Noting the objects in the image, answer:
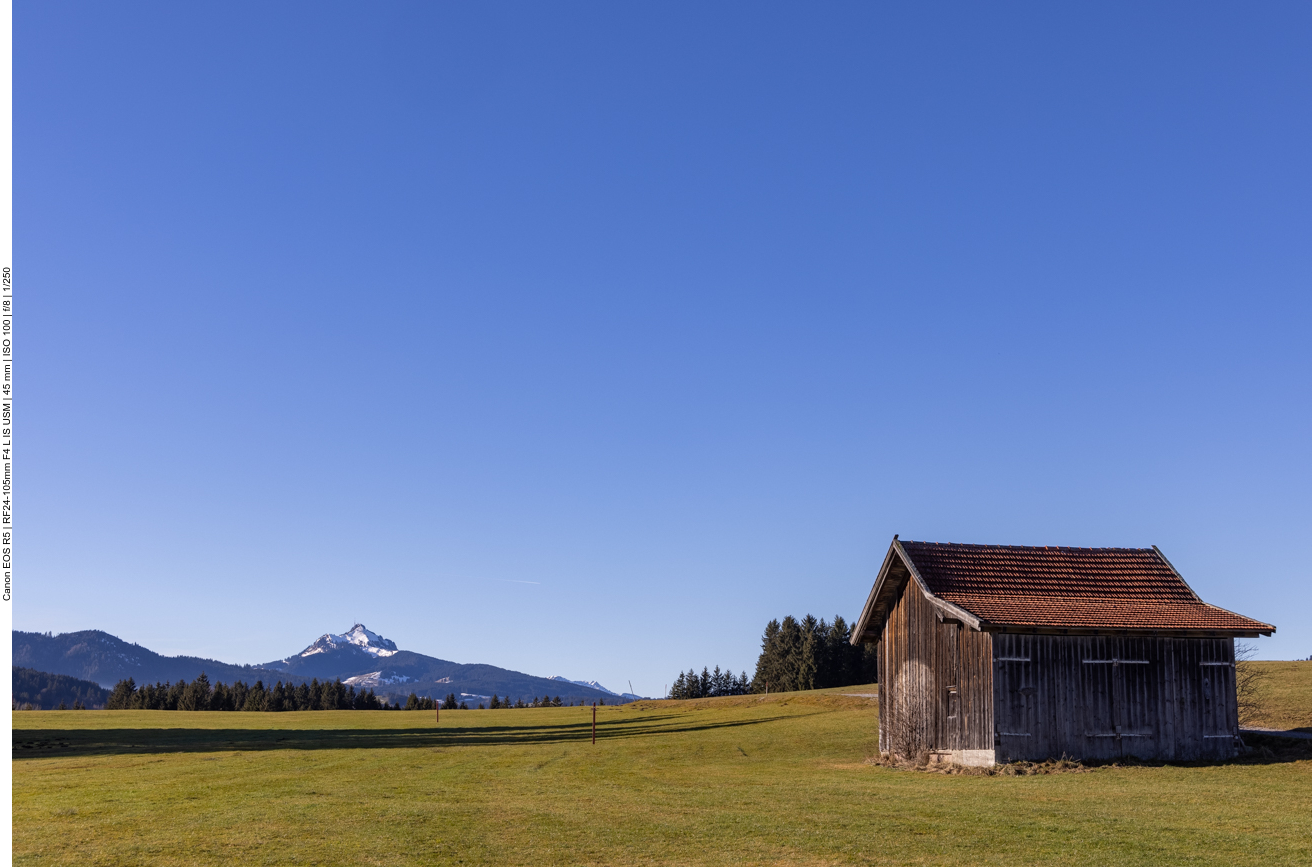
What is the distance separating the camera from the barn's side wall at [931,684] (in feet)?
109

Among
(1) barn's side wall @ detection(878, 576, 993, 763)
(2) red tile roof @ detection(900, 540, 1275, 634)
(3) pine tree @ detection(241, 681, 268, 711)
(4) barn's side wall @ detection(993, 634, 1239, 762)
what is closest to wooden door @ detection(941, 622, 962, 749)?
(1) barn's side wall @ detection(878, 576, 993, 763)

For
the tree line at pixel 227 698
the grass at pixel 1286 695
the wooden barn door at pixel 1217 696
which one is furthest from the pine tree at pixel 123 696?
the wooden barn door at pixel 1217 696

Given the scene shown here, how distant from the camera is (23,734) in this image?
2322 inches

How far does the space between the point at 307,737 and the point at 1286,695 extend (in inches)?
2120

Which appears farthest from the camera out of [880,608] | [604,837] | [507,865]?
[880,608]

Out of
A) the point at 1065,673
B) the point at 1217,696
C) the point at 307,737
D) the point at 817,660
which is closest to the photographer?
the point at 1065,673

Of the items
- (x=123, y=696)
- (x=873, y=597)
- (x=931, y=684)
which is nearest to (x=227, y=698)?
(x=123, y=696)

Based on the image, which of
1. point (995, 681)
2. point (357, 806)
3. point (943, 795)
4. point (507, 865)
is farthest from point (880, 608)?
point (507, 865)

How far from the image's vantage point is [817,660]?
126188 millimetres

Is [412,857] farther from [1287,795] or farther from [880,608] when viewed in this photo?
[880,608]

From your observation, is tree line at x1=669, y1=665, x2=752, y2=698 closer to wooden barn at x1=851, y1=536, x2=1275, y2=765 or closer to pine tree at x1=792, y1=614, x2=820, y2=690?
pine tree at x1=792, y1=614, x2=820, y2=690

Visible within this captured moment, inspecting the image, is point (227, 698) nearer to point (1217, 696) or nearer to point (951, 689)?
point (951, 689)

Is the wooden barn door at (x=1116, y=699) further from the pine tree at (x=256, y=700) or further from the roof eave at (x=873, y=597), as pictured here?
the pine tree at (x=256, y=700)

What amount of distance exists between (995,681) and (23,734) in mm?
54935
